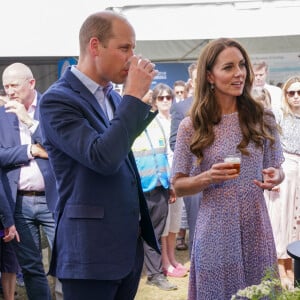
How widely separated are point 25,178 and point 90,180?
194 centimetres

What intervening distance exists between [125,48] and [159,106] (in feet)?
13.1

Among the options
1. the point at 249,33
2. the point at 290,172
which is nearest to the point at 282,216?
the point at 290,172

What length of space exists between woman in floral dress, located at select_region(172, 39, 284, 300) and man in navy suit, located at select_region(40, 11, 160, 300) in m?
0.51

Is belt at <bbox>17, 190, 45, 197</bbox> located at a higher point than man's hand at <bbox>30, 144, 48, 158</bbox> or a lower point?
lower

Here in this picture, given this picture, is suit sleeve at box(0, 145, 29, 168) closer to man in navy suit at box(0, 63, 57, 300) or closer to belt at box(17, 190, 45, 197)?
man in navy suit at box(0, 63, 57, 300)

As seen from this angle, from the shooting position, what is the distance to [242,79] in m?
2.49

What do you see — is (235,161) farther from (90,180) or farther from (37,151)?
(37,151)

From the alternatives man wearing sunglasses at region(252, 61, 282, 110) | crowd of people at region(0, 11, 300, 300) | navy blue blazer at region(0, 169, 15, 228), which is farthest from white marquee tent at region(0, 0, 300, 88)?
navy blue blazer at region(0, 169, 15, 228)

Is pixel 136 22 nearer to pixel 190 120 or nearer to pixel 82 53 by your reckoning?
pixel 190 120

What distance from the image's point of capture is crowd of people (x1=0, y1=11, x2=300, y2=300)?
189 centimetres

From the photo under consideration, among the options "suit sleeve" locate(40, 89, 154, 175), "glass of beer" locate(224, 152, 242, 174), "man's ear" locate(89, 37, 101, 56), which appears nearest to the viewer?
"suit sleeve" locate(40, 89, 154, 175)

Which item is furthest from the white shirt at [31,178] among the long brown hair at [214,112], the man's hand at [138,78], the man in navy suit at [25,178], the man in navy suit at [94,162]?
the man's hand at [138,78]

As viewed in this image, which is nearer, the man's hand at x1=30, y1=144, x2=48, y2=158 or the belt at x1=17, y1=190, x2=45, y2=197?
the man's hand at x1=30, y1=144, x2=48, y2=158

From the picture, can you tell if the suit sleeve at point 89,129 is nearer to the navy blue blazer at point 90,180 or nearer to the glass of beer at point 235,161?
the navy blue blazer at point 90,180
